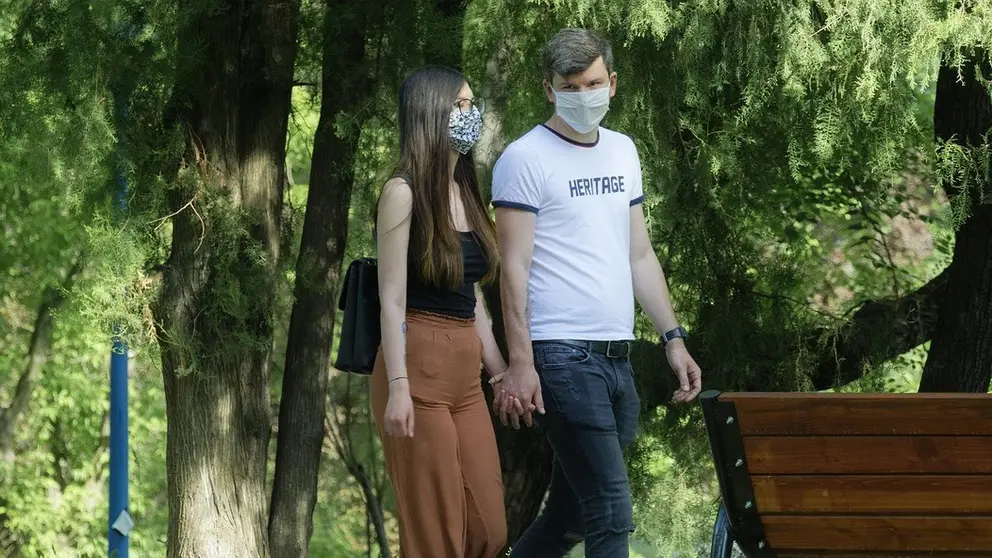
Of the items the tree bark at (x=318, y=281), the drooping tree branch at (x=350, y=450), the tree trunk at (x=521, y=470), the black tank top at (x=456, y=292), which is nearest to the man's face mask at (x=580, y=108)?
the black tank top at (x=456, y=292)

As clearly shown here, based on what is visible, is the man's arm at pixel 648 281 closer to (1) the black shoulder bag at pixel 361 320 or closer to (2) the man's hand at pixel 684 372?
(2) the man's hand at pixel 684 372

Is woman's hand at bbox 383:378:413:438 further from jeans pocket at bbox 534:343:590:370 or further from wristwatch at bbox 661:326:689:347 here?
wristwatch at bbox 661:326:689:347

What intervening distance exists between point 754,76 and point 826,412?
10.3 ft

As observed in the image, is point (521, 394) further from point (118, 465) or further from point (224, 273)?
point (118, 465)

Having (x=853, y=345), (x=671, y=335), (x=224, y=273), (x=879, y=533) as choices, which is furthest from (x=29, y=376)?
(x=879, y=533)

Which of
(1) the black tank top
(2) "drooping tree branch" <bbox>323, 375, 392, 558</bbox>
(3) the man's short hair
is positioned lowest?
(2) "drooping tree branch" <bbox>323, 375, 392, 558</bbox>

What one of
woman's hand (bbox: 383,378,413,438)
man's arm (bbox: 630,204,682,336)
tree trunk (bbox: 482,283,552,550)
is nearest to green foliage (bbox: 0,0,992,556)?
tree trunk (bbox: 482,283,552,550)

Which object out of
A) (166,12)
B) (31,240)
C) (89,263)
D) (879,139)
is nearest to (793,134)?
(879,139)

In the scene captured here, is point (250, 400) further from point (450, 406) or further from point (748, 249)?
point (450, 406)

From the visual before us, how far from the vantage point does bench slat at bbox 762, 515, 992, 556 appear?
3.88 metres

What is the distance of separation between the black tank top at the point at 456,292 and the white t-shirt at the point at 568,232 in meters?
0.17

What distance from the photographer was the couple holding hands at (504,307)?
4.09 m

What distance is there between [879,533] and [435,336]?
1.29m

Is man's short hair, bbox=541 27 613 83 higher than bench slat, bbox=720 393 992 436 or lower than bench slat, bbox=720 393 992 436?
higher
